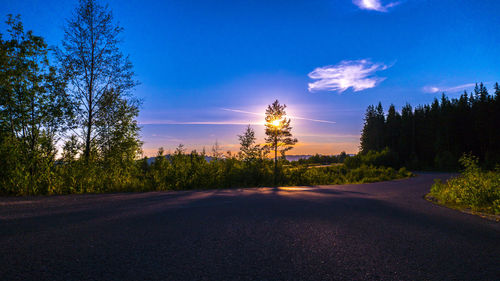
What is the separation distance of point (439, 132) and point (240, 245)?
2557 inches

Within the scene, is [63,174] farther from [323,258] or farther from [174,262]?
[323,258]

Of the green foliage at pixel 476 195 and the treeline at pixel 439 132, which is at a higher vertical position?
the treeline at pixel 439 132

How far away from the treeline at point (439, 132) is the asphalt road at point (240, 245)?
126 ft

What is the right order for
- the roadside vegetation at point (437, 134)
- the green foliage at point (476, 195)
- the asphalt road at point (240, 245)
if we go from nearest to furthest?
1. the asphalt road at point (240, 245)
2. the green foliage at point (476, 195)
3. the roadside vegetation at point (437, 134)

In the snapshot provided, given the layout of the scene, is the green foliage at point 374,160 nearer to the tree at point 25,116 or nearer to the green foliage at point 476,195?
the green foliage at point 476,195

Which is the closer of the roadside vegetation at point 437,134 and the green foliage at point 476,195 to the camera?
the green foliage at point 476,195

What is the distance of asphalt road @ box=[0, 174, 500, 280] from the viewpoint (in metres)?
2.61

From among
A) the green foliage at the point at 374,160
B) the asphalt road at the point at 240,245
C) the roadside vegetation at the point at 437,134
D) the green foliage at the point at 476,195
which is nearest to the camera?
the asphalt road at the point at 240,245

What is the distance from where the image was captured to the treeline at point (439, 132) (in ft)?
155

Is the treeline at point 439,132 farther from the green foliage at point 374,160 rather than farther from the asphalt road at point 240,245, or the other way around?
the asphalt road at point 240,245

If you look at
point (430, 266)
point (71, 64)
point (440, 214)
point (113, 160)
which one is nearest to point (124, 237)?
point (430, 266)

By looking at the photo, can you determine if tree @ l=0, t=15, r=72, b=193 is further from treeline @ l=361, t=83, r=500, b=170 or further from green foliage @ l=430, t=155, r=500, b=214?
treeline @ l=361, t=83, r=500, b=170

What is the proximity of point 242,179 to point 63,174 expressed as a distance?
8.65m

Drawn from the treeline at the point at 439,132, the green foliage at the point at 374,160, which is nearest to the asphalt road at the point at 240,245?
the green foliage at the point at 374,160
